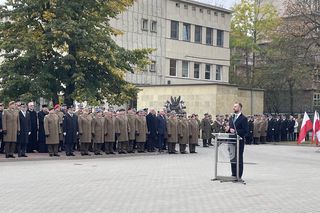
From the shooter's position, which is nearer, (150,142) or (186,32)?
(150,142)

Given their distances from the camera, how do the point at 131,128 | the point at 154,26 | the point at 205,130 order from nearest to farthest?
1. the point at 131,128
2. the point at 205,130
3. the point at 154,26

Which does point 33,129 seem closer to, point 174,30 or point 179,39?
point 174,30

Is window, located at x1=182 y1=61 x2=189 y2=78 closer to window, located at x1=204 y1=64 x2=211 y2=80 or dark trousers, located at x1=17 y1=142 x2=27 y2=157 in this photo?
window, located at x1=204 y1=64 x2=211 y2=80

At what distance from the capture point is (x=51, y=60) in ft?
96.4

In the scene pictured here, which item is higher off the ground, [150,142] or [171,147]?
[150,142]

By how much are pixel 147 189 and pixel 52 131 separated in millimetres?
9725

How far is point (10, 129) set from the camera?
69.6 ft

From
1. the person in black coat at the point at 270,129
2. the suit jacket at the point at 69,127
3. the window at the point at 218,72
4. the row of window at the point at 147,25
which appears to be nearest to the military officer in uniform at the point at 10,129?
the suit jacket at the point at 69,127

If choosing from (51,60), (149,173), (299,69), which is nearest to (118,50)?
(51,60)

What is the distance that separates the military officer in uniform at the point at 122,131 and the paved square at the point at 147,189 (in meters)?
4.75

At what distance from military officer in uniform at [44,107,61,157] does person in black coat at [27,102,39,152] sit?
25.6 inches

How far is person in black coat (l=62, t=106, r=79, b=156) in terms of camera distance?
23.1m

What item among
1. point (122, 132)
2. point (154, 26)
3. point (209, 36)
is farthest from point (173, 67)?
point (122, 132)

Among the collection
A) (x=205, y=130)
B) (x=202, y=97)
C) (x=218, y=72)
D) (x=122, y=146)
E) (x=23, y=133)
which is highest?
(x=218, y=72)
